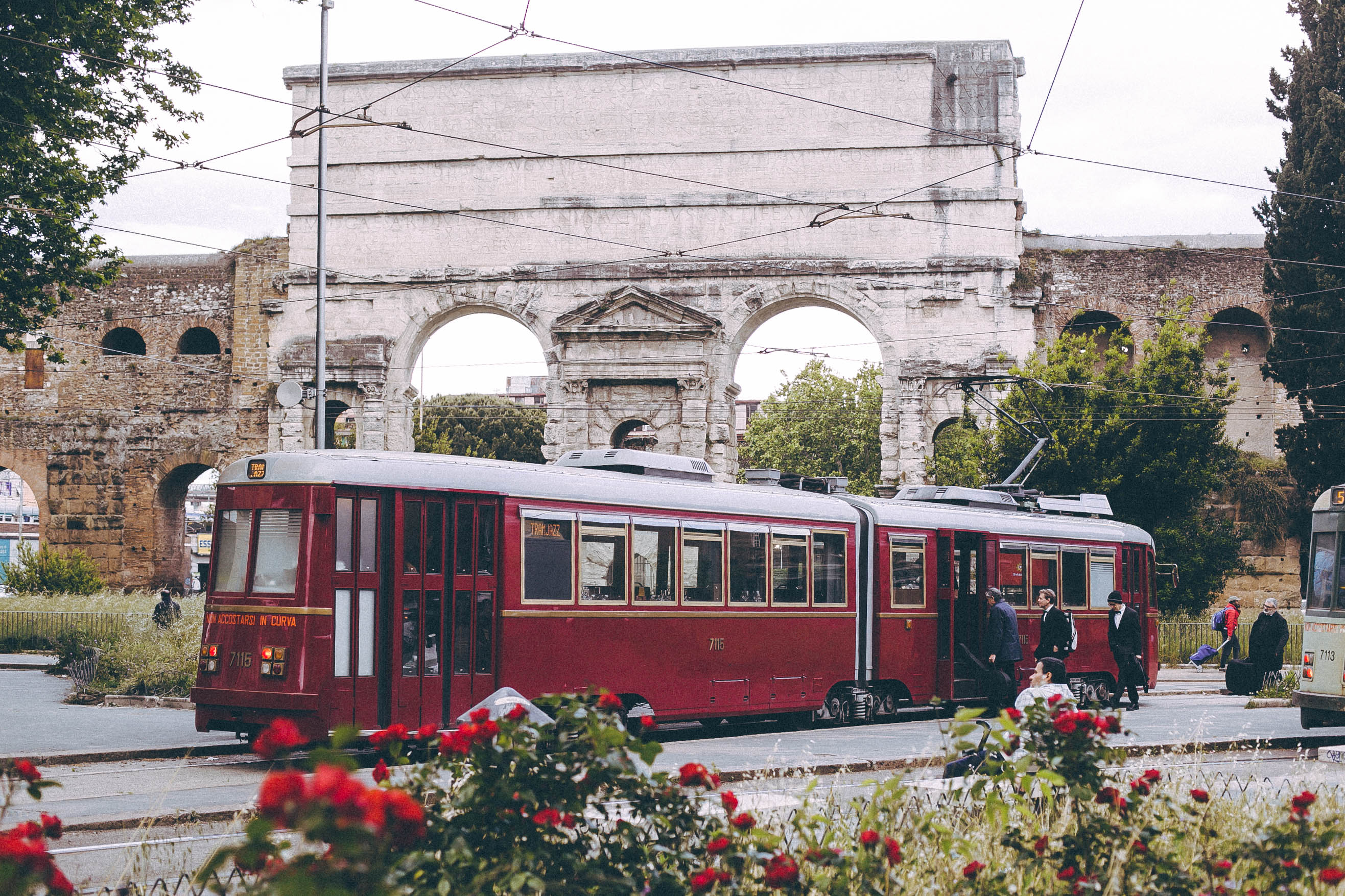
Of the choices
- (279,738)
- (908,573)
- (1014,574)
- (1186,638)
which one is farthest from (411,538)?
(1186,638)

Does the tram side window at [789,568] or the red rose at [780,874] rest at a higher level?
the tram side window at [789,568]

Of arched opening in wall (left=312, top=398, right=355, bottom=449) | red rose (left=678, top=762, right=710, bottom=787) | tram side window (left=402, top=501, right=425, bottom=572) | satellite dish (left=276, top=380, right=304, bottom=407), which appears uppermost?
arched opening in wall (left=312, top=398, right=355, bottom=449)

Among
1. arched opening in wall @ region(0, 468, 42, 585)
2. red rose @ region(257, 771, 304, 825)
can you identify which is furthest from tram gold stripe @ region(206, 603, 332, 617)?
arched opening in wall @ region(0, 468, 42, 585)

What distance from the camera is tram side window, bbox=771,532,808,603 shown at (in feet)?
50.0

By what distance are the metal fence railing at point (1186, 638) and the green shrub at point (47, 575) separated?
23670 millimetres

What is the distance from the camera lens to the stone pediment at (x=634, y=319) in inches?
1307

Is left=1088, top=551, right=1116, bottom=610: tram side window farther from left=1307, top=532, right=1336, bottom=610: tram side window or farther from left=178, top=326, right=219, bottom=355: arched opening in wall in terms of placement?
left=178, top=326, right=219, bottom=355: arched opening in wall

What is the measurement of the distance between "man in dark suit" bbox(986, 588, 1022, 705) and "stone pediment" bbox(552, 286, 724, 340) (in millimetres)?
18065

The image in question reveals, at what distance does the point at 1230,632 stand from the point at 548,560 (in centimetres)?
1765

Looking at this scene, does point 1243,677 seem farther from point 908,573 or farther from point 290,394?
point 290,394

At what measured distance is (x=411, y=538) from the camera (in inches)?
477

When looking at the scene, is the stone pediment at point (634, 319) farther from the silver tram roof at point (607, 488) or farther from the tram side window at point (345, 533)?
the tram side window at point (345, 533)

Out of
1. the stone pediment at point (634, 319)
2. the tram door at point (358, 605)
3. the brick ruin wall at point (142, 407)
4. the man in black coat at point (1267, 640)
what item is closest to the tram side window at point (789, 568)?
the tram door at point (358, 605)

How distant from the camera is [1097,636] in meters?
19.5
